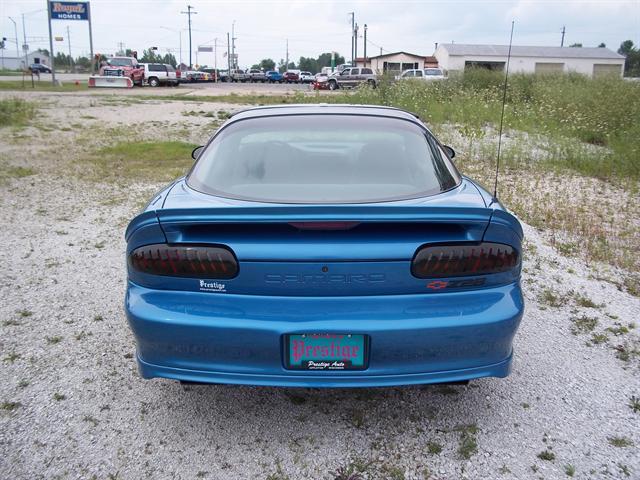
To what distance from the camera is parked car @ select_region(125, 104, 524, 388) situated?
8.04 feet

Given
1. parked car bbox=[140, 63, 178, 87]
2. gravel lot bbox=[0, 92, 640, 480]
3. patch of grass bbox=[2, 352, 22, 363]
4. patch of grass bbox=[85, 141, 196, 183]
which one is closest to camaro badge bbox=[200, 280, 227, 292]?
gravel lot bbox=[0, 92, 640, 480]

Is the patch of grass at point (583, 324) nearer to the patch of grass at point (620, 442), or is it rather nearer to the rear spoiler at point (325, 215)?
the patch of grass at point (620, 442)

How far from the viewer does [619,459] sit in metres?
2.60

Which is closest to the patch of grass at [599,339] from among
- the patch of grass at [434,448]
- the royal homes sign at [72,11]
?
the patch of grass at [434,448]

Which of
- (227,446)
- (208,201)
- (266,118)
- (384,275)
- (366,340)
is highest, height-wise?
(266,118)

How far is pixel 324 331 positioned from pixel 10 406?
5.93 ft

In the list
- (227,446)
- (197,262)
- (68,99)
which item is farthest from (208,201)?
(68,99)

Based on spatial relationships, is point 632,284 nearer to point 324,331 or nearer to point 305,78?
point 324,331

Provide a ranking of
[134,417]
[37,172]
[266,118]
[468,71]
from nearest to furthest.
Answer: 1. [134,417]
2. [266,118]
3. [37,172]
4. [468,71]

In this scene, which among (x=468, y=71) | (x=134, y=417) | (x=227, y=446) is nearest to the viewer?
(x=227, y=446)

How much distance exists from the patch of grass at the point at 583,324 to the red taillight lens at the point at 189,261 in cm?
263

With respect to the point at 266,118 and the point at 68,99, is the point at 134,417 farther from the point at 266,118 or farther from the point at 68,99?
the point at 68,99

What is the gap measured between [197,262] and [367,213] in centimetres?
77

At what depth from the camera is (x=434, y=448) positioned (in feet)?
8.74
